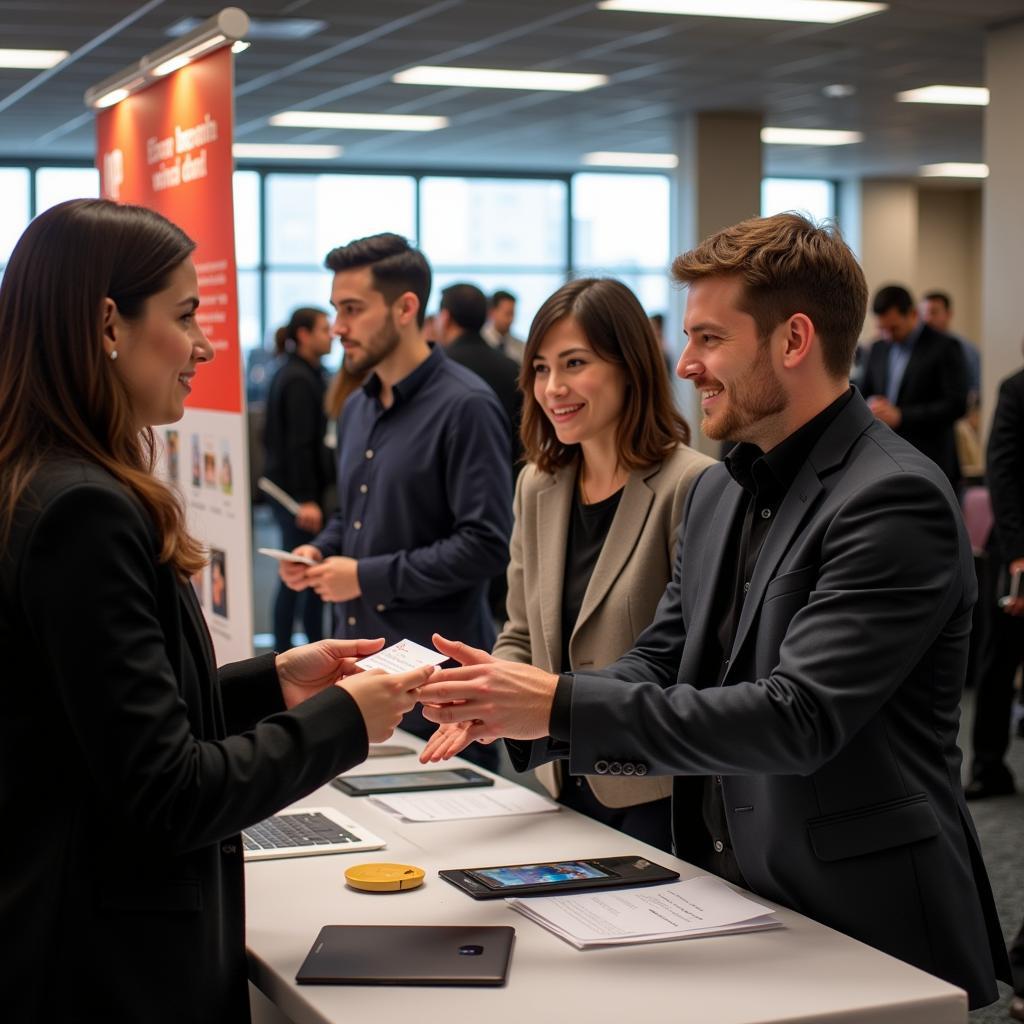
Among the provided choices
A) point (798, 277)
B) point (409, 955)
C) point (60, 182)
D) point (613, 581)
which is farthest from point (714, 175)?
point (409, 955)

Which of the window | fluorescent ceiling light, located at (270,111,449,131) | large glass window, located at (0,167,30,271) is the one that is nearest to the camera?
fluorescent ceiling light, located at (270,111,449,131)

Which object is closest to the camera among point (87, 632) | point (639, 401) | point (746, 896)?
point (87, 632)

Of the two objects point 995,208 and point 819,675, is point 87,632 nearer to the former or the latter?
point 819,675

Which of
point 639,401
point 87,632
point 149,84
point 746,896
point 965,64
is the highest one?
point 965,64

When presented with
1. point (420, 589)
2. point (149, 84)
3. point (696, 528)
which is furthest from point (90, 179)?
point (696, 528)

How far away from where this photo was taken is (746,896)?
6.31 feet

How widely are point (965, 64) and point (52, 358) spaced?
8.96m

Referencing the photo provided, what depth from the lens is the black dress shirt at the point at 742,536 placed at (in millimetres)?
2010

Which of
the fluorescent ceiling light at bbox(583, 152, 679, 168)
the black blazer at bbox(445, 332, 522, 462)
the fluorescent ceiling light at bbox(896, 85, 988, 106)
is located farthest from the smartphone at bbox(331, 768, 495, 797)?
the fluorescent ceiling light at bbox(583, 152, 679, 168)

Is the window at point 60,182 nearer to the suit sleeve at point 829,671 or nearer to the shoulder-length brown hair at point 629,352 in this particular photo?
the shoulder-length brown hair at point 629,352

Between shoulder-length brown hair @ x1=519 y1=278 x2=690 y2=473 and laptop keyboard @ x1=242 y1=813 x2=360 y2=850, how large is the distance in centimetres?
90

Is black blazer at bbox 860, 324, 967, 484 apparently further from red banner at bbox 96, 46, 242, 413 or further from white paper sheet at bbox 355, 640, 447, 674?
white paper sheet at bbox 355, 640, 447, 674

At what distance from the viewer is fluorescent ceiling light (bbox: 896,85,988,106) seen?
10.3 meters

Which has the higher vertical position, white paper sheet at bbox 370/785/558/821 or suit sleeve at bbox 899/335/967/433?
suit sleeve at bbox 899/335/967/433
